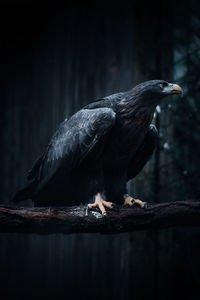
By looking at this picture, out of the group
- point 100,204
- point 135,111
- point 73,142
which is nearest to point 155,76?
point 135,111

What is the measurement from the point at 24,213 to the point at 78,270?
132 cm

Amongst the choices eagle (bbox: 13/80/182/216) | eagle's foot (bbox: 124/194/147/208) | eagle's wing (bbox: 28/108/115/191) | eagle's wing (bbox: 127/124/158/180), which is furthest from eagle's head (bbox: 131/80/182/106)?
eagle's foot (bbox: 124/194/147/208)

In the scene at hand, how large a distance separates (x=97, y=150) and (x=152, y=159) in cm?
99

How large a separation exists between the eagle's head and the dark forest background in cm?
64

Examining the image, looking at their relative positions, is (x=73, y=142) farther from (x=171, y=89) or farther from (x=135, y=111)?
(x=171, y=89)

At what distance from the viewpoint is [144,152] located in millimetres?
2629

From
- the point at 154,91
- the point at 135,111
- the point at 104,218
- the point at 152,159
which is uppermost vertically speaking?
the point at 154,91

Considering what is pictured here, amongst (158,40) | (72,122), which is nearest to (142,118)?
→ (72,122)

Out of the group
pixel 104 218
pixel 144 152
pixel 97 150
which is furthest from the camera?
pixel 144 152

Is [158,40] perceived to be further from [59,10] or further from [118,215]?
[118,215]

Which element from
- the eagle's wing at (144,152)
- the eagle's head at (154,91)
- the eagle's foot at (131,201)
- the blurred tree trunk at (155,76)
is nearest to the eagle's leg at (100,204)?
the eagle's foot at (131,201)

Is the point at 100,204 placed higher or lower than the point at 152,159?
lower

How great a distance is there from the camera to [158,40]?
3174 mm

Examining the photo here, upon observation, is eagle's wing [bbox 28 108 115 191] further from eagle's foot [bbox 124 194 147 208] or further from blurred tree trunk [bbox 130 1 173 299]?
blurred tree trunk [bbox 130 1 173 299]
